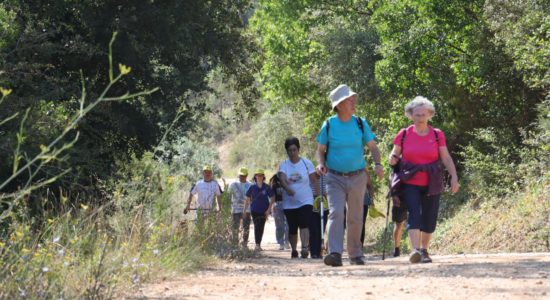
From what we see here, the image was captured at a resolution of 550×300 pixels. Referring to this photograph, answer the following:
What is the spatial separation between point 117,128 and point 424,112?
27.0 feet

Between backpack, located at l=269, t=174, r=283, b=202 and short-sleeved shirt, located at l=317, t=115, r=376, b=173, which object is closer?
short-sleeved shirt, located at l=317, t=115, r=376, b=173

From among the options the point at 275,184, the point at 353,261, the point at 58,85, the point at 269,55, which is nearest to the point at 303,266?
the point at 353,261

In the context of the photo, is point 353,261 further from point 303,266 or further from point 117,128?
point 117,128

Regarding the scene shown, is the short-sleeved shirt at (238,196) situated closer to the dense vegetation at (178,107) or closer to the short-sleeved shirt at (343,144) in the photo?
the dense vegetation at (178,107)

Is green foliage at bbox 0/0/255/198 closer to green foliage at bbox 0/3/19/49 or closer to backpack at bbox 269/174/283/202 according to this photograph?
green foliage at bbox 0/3/19/49

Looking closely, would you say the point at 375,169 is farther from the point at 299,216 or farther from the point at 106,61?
the point at 106,61

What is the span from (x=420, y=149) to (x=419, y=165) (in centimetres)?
17

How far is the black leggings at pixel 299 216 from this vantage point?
15.0 metres

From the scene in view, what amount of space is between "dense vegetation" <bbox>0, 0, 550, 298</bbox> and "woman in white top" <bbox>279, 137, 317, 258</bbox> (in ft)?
5.68

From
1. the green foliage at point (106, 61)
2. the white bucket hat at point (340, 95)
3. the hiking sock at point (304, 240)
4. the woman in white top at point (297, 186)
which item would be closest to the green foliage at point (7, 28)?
the green foliage at point (106, 61)

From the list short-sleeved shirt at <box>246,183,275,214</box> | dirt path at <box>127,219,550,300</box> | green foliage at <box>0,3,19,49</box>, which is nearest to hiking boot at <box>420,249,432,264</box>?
dirt path at <box>127,219,550,300</box>

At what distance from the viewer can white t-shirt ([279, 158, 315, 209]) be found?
14.9m

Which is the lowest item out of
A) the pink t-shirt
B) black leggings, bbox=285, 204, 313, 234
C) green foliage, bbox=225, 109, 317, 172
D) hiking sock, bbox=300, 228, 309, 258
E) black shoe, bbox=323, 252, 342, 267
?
black shoe, bbox=323, 252, 342, 267

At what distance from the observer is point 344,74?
30.5m
